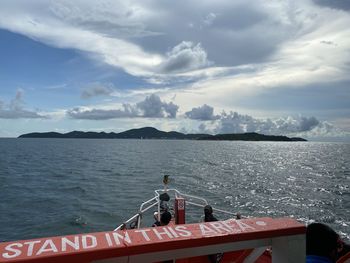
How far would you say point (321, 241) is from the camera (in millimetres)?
3076

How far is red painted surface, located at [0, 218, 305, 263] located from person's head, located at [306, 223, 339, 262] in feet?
1.62

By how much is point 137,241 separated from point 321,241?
1.80 m

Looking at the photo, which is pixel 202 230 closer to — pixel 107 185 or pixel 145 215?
pixel 145 215

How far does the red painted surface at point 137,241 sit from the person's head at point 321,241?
0.49 meters

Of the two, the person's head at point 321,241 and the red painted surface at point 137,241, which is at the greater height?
the red painted surface at point 137,241

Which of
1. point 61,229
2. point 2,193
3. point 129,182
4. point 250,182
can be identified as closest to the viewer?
point 61,229

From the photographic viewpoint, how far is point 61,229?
62.7ft

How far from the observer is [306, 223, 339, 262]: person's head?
3.06 m

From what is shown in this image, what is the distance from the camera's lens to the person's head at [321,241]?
3.06 meters

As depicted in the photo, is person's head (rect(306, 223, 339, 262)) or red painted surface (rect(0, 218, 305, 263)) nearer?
red painted surface (rect(0, 218, 305, 263))

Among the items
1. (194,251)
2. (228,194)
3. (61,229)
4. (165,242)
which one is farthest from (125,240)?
(228,194)

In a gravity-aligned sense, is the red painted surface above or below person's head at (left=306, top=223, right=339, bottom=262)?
above

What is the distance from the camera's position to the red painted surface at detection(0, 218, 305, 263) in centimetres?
204

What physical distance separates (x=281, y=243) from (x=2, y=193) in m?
32.6
